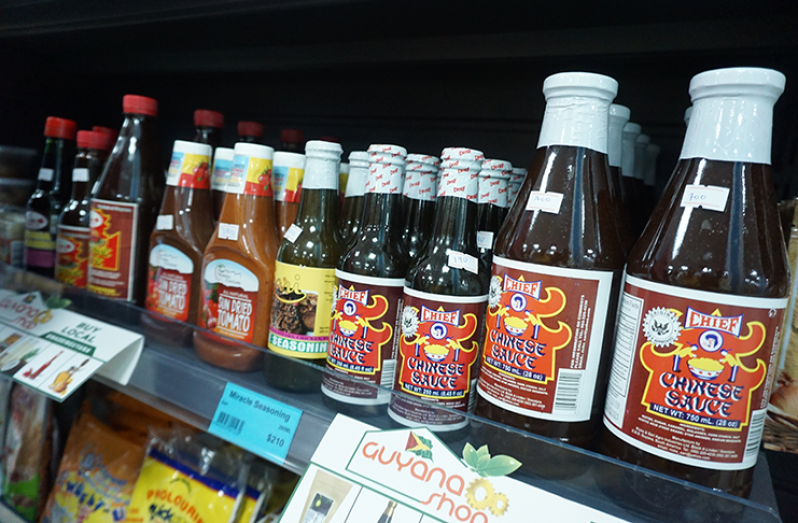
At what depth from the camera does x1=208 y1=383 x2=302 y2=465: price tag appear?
2.12ft

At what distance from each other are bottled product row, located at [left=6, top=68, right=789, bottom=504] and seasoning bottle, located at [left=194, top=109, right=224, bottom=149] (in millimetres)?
308

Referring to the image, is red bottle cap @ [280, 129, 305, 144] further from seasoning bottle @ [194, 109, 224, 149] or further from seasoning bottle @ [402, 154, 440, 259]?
seasoning bottle @ [402, 154, 440, 259]

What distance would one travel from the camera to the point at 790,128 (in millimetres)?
754

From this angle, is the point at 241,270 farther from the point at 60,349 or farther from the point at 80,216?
the point at 80,216

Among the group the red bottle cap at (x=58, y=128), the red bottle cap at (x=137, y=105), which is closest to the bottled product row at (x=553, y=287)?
the red bottle cap at (x=137, y=105)

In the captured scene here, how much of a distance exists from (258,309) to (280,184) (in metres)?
0.26

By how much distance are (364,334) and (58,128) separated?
1.08 metres

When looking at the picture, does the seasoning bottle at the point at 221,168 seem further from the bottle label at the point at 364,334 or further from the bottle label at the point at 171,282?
the bottle label at the point at 364,334

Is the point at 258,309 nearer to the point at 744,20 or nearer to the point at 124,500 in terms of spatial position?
the point at 124,500

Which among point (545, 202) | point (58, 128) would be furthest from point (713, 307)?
point (58, 128)

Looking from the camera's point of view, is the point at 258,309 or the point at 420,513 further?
the point at 258,309

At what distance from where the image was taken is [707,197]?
1.78ft

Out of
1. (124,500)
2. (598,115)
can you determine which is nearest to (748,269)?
(598,115)

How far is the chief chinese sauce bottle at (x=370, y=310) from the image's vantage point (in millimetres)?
724
